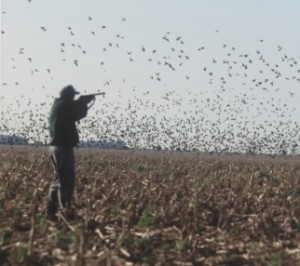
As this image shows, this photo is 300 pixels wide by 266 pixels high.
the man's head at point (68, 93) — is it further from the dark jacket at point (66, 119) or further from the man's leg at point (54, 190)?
the man's leg at point (54, 190)

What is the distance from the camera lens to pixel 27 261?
322 inches

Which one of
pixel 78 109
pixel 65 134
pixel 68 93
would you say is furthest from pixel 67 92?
pixel 65 134

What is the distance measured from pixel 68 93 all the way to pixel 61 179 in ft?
4.46

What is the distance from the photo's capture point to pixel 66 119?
11.5 m

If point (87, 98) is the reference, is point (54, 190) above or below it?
below

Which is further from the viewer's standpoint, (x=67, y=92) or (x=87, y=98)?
(x=87, y=98)

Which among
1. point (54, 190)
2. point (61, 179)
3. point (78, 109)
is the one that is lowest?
point (54, 190)

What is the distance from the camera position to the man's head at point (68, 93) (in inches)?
456

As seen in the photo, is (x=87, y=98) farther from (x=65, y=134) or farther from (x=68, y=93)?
(x=65, y=134)

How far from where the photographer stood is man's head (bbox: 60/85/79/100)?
11.6 metres

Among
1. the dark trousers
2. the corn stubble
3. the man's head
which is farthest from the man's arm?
the corn stubble

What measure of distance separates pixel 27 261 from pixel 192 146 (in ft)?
200

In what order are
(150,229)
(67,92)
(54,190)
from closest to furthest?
(150,229), (54,190), (67,92)

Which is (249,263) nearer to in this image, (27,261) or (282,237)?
(282,237)
